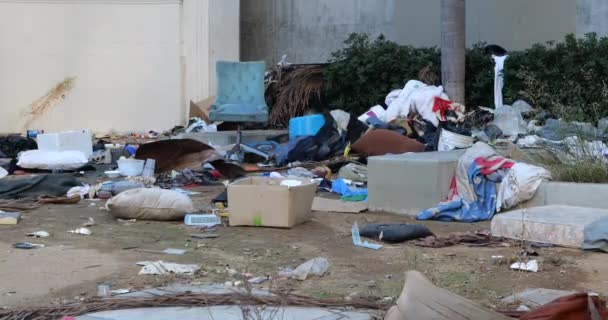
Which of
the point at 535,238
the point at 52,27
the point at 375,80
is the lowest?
the point at 535,238

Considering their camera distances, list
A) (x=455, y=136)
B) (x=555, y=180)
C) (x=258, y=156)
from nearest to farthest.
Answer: (x=555, y=180), (x=455, y=136), (x=258, y=156)

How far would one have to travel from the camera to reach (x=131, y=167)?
330 inches

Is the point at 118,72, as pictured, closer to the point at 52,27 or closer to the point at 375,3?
the point at 52,27

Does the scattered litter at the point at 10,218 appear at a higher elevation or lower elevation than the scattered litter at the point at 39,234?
higher

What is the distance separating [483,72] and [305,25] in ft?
13.4

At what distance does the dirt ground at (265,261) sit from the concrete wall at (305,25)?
7644 mm

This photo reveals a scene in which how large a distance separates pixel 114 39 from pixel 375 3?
4.43 meters

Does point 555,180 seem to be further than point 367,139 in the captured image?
No

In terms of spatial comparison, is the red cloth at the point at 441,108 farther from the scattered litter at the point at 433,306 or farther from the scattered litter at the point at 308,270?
the scattered litter at the point at 433,306

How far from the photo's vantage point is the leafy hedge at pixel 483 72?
950 cm

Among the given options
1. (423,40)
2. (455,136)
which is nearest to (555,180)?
(455,136)

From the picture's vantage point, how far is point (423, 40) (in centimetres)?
1248

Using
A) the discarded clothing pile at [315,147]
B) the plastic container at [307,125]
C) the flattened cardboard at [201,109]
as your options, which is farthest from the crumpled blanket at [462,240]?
the flattened cardboard at [201,109]

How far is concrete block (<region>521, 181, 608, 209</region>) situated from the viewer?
5.64m
